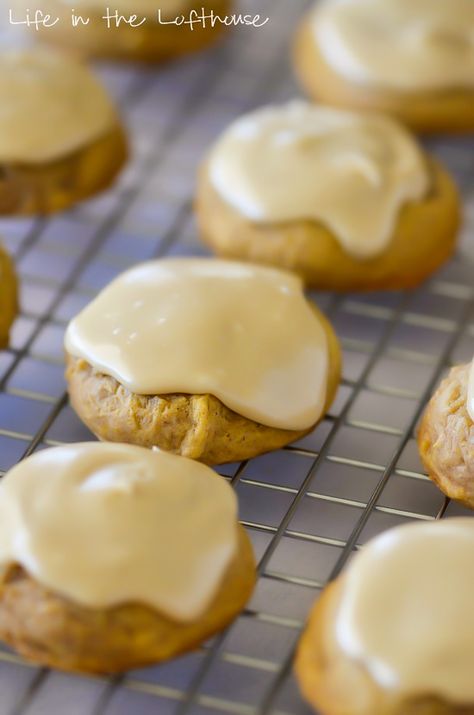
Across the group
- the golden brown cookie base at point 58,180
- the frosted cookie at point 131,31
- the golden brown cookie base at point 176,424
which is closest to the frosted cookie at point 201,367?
the golden brown cookie base at point 176,424

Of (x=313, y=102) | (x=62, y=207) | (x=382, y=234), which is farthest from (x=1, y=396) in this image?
(x=313, y=102)

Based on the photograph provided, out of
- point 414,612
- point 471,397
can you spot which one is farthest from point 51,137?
point 414,612

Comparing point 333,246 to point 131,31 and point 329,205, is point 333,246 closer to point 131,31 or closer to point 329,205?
point 329,205

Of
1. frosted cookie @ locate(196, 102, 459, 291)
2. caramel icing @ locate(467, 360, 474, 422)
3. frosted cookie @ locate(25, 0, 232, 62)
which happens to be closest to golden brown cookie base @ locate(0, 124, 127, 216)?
frosted cookie @ locate(196, 102, 459, 291)

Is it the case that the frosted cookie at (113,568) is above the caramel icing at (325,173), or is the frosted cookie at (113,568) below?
below

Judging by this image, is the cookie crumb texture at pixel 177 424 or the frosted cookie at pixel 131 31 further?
the frosted cookie at pixel 131 31

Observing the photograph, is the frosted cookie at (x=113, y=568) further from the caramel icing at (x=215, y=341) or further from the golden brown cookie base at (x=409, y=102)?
the golden brown cookie base at (x=409, y=102)

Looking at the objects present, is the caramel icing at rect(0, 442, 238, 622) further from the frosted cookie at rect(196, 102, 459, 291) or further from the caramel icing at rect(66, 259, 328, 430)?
the frosted cookie at rect(196, 102, 459, 291)

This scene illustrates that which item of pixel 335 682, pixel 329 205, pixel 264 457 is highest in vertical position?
pixel 329 205
